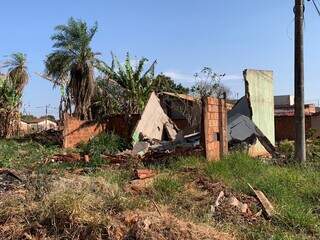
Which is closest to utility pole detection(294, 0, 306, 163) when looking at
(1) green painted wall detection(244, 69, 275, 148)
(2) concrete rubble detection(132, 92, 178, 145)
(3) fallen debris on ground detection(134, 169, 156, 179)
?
(1) green painted wall detection(244, 69, 275, 148)

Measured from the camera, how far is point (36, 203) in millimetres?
Answer: 6551

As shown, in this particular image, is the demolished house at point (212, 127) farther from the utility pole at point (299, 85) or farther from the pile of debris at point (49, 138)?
the utility pole at point (299, 85)

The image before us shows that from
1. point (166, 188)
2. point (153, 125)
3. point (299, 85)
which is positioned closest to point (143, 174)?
point (166, 188)

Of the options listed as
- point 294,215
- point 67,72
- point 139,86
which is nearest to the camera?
point 294,215

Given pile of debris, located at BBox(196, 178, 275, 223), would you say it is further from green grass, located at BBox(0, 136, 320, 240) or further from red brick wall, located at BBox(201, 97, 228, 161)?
red brick wall, located at BBox(201, 97, 228, 161)

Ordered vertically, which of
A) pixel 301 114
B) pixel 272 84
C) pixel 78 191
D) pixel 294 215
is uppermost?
pixel 272 84

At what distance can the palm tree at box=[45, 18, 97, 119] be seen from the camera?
2842 centimetres

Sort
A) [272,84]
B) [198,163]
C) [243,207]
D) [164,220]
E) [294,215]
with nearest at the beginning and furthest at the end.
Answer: [164,220] < [294,215] < [243,207] < [198,163] < [272,84]

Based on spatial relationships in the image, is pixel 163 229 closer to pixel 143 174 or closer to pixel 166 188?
pixel 166 188

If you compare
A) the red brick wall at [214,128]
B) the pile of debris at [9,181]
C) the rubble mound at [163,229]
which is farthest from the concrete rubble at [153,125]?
the rubble mound at [163,229]

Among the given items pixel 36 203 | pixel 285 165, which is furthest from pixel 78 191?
pixel 285 165

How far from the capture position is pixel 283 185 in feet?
32.2

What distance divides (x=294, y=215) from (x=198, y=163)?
389 cm

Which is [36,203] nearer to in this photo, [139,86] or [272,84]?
[272,84]
